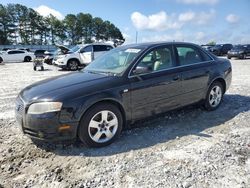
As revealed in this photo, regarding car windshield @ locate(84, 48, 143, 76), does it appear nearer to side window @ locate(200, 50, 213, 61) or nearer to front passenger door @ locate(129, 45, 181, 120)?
front passenger door @ locate(129, 45, 181, 120)

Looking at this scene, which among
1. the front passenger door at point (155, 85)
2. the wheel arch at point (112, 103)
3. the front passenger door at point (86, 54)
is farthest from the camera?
the front passenger door at point (86, 54)

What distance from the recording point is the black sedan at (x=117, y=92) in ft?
13.2

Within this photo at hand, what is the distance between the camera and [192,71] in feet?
18.3

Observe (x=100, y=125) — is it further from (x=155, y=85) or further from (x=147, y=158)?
(x=155, y=85)

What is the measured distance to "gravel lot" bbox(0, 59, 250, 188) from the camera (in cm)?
342

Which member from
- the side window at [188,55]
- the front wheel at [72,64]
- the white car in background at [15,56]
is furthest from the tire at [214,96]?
the white car in background at [15,56]

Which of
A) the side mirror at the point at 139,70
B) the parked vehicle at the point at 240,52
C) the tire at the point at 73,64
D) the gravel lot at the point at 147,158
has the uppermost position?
the parked vehicle at the point at 240,52

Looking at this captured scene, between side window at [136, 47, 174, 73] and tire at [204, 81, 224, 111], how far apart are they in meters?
1.31

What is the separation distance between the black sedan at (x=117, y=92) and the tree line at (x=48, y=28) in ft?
228

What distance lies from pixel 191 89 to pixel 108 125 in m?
2.04

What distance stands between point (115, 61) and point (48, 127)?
6.06 feet

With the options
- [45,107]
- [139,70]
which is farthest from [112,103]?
[45,107]

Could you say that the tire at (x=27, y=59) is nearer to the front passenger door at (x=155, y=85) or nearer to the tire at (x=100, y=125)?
the front passenger door at (x=155, y=85)

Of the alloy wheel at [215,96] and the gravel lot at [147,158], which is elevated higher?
the alloy wheel at [215,96]
